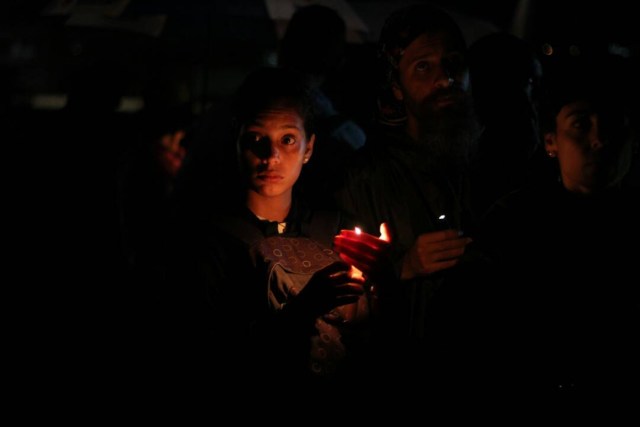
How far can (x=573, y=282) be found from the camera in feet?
9.87

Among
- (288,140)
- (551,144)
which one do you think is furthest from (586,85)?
(288,140)

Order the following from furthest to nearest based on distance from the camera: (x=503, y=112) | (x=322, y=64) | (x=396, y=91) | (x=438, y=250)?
1. (x=322, y=64)
2. (x=503, y=112)
3. (x=396, y=91)
4. (x=438, y=250)

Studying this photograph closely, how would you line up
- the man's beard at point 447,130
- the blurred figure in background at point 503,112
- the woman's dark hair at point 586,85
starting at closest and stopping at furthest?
the woman's dark hair at point 586,85 < the man's beard at point 447,130 < the blurred figure in background at point 503,112

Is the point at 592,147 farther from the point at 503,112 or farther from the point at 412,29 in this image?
the point at 412,29

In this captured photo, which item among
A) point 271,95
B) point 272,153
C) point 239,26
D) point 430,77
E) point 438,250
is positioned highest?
point 239,26

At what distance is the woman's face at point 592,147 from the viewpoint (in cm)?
307

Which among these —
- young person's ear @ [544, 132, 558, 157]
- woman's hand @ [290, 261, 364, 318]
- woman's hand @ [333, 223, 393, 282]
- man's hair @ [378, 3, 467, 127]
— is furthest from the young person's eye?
woman's hand @ [290, 261, 364, 318]

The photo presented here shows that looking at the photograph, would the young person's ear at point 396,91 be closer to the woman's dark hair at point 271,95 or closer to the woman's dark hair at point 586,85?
the woman's dark hair at point 271,95

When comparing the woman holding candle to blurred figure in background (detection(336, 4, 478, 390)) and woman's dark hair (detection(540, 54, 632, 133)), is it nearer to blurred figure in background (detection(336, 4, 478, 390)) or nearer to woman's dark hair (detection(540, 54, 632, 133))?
blurred figure in background (detection(336, 4, 478, 390))

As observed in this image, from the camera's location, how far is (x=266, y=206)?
3.21m

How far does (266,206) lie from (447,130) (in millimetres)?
922

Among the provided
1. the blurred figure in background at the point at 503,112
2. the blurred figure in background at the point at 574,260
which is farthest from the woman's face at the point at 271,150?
the blurred figure in background at the point at 503,112

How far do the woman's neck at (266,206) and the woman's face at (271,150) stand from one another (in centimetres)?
2

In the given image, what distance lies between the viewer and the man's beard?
3477 mm
